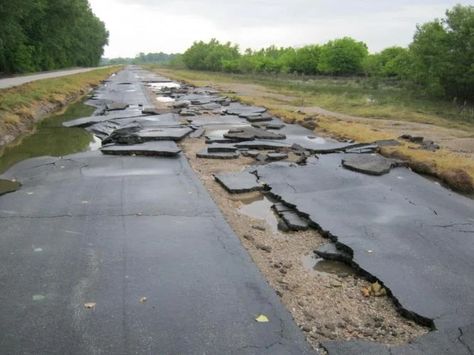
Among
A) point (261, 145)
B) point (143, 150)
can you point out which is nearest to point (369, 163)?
point (261, 145)

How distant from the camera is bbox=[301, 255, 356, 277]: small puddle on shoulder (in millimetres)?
5598

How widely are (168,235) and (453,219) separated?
183 inches

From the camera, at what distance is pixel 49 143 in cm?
1352

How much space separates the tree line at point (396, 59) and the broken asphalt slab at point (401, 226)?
2835 cm

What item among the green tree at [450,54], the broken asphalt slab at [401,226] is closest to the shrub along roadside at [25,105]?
the broken asphalt slab at [401,226]

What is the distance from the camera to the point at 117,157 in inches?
444

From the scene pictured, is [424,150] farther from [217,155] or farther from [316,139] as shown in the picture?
[217,155]

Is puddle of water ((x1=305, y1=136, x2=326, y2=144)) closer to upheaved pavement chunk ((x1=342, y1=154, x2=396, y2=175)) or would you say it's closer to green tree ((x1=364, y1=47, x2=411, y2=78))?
upheaved pavement chunk ((x1=342, y1=154, x2=396, y2=175))

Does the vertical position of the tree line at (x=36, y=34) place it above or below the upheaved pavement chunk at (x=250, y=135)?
above

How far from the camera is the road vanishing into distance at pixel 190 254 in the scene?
3.99m

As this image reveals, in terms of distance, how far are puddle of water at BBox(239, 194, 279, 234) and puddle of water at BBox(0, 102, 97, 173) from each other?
5.88 metres

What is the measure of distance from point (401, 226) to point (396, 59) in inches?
2576

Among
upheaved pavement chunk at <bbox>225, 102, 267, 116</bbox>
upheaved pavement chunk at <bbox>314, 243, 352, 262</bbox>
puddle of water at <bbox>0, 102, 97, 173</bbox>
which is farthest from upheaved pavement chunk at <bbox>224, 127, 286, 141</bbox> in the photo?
upheaved pavement chunk at <bbox>314, 243, 352, 262</bbox>

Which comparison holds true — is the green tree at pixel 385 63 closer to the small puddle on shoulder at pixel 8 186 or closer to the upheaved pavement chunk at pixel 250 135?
the upheaved pavement chunk at pixel 250 135
